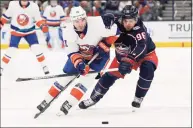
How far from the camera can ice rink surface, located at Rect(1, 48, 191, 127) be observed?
3619 mm

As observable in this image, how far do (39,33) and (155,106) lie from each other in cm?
538

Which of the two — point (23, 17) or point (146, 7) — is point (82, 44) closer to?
point (23, 17)

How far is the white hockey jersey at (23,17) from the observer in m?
5.69

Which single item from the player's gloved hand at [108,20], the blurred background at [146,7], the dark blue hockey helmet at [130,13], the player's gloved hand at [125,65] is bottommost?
the blurred background at [146,7]

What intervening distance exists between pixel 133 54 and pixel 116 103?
2.70ft

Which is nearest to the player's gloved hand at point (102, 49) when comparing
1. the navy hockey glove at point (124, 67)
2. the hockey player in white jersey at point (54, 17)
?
the navy hockey glove at point (124, 67)

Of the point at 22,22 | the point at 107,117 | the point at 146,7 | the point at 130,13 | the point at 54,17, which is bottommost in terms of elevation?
the point at 146,7

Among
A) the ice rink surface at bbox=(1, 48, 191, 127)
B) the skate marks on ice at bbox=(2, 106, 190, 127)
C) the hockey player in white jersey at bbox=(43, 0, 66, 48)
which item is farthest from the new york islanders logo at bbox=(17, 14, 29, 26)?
the hockey player in white jersey at bbox=(43, 0, 66, 48)

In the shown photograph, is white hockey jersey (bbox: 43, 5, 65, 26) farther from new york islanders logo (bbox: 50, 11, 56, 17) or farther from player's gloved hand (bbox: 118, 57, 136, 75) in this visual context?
player's gloved hand (bbox: 118, 57, 136, 75)

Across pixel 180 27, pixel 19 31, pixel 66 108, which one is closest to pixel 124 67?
pixel 66 108

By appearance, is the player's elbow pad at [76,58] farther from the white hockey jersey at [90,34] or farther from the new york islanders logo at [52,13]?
the new york islanders logo at [52,13]

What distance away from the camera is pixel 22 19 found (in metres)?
5.72

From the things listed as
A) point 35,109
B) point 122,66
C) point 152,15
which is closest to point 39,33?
point 152,15

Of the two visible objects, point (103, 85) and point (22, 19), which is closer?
point (103, 85)
